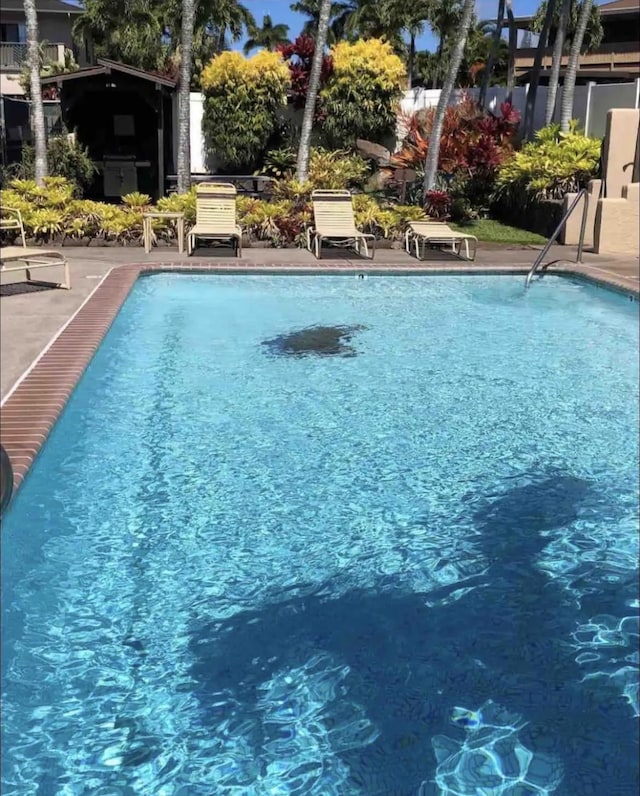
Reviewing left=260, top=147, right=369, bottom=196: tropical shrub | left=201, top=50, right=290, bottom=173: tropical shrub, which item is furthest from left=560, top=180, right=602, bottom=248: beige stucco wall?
left=201, top=50, right=290, bottom=173: tropical shrub

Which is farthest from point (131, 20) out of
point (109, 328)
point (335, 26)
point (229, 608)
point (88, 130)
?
point (229, 608)

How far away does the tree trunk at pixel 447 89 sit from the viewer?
46.3 ft

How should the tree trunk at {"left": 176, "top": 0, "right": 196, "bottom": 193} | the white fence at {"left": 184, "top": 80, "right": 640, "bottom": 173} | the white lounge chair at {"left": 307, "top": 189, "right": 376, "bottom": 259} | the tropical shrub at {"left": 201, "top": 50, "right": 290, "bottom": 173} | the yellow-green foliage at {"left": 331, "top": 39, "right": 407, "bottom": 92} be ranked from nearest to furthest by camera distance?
the white lounge chair at {"left": 307, "top": 189, "right": 376, "bottom": 259}, the tree trunk at {"left": 176, "top": 0, "right": 196, "bottom": 193}, the white fence at {"left": 184, "top": 80, "right": 640, "bottom": 173}, the tropical shrub at {"left": 201, "top": 50, "right": 290, "bottom": 173}, the yellow-green foliage at {"left": 331, "top": 39, "right": 407, "bottom": 92}

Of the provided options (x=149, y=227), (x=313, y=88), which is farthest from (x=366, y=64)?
(x=149, y=227)

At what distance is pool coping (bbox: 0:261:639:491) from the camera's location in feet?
14.5

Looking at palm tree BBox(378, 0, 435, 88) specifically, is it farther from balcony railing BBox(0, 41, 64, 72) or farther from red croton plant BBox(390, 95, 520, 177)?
red croton plant BBox(390, 95, 520, 177)

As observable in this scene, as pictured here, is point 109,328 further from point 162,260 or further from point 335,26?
point 335,26

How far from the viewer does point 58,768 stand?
7.99 feet

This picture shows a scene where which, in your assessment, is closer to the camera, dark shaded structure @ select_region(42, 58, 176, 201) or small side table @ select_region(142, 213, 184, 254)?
small side table @ select_region(142, 213, 184, 254)

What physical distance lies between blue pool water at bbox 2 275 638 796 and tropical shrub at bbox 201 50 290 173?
15.2 metres

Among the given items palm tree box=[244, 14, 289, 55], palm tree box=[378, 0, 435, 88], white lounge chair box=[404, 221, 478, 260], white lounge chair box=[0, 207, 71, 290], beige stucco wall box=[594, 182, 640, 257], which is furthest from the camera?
palm tree box=[244, 14, 289, 55]

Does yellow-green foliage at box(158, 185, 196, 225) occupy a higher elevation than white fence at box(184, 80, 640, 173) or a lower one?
lower

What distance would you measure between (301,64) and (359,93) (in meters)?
1.70

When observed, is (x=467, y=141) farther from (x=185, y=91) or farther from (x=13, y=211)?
(x=13, y=211)
